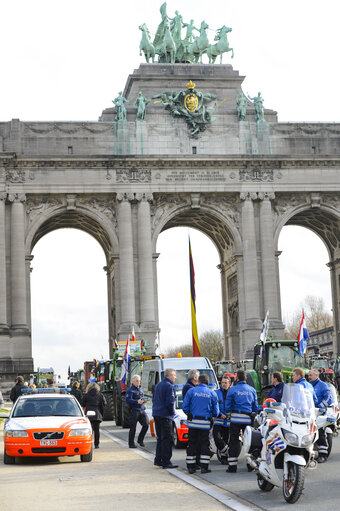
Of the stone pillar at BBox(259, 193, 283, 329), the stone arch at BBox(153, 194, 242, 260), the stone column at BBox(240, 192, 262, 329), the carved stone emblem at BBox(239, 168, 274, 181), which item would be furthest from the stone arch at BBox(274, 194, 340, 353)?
the stone arch at BBox(153, 194, 242, 260)

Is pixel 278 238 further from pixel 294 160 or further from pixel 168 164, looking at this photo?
pixel 168 164

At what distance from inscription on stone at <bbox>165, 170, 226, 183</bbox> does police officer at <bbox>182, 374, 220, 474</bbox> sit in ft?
149

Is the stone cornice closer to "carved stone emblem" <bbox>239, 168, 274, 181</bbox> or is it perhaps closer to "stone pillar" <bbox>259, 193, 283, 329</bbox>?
"carved stone emblem" <bbox>239, 168, 274, 181</bbox>

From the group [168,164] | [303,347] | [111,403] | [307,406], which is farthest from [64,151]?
[307,406]

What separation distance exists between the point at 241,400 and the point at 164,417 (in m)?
1.75

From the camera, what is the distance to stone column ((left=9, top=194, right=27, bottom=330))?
6203cm

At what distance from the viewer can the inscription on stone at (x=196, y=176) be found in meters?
63.9

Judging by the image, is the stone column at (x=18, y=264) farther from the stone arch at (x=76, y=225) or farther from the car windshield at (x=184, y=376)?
the car windshield at (x=184, y=376)

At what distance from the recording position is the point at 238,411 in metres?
19.1

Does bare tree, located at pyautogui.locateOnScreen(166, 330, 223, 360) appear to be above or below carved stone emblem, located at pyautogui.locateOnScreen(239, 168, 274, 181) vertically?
below

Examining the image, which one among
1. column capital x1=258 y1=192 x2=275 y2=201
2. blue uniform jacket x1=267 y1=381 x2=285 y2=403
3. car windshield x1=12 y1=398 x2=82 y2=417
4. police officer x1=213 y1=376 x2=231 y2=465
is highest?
column capital x1=258 y1=192 x2=275 y2=201

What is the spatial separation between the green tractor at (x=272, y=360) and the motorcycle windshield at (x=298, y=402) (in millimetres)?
17075

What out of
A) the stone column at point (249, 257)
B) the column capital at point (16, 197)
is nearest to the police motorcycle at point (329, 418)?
the stone column at point (249, 257)

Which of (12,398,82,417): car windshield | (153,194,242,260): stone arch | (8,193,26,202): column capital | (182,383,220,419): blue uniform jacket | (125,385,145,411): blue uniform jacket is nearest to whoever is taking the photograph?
(182,383,220,419): blue uniform jacket
